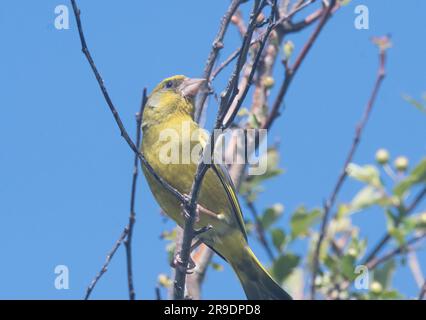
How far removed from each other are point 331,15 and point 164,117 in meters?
1.37

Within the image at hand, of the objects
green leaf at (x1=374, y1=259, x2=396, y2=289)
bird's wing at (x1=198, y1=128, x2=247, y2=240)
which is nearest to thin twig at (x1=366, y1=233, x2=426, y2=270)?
green leaf at (x1=374, y1=259, x2=396, y2=289)

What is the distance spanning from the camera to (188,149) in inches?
200

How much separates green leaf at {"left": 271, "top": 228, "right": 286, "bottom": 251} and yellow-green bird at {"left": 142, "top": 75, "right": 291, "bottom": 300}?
1.28 feet

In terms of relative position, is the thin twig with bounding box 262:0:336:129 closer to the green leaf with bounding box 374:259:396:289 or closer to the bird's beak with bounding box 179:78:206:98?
the bird's beak with bounding box 179:78:206:98

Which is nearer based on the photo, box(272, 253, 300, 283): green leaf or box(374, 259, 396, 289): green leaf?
box(374, 259, 396, 289): green leaf

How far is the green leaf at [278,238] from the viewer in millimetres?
5629

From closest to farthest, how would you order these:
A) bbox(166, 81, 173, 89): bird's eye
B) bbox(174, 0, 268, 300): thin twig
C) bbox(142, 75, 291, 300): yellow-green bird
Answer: bbox(174, 0, 268, 300): thin twig, bbox(142, 75, 291, 300): yellow-green bird, bbox(166, 81, 173, 89): bird's eye

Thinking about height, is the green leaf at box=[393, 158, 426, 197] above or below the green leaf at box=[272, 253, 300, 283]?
above

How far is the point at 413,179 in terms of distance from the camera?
203 inches

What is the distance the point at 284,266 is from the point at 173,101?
1.31m

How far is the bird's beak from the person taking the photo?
5.64m

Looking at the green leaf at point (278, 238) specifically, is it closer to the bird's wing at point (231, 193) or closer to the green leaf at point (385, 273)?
the bird's wing at point (231, 193)

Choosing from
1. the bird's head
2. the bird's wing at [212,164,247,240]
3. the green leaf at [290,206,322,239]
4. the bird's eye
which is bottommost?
the green leaf at [290,206,322,239]
